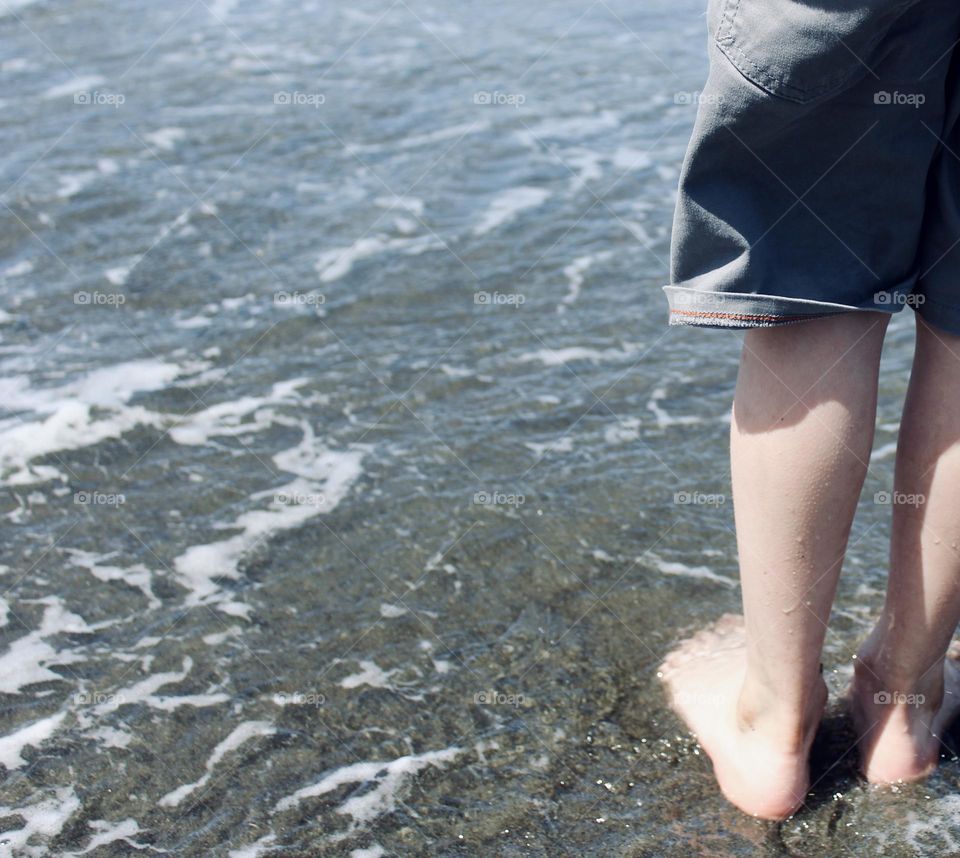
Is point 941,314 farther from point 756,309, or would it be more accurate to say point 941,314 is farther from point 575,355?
point 575,355

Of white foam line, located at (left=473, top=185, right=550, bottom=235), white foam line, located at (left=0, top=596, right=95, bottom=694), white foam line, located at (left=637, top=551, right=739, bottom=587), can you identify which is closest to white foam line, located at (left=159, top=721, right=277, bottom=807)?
white foam line, located at (left=0, top=596, right=95, bottom=694)

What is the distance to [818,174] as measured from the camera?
1.64 meters

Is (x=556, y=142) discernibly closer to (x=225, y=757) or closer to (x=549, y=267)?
(x=549, y=267)

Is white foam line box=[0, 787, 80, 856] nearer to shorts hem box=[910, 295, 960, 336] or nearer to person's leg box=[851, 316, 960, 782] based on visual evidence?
person's leg box=[851, 316, 960, 782]

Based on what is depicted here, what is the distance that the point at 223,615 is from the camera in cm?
247

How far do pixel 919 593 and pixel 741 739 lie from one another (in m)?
0.42

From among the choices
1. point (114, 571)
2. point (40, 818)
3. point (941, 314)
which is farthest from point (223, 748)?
point (941, 314)

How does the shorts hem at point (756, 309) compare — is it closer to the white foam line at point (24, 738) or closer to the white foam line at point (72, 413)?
the white foam line at point (24, 738)

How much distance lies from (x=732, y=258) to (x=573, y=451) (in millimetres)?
1390

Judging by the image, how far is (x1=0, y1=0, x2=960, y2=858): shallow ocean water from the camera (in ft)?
6.61

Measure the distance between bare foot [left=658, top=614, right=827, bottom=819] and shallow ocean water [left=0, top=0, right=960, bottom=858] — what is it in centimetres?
4

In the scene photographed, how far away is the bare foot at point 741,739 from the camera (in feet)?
6.42

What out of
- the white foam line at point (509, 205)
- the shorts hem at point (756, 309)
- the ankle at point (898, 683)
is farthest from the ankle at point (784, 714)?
the white foam line at point (509, 205)

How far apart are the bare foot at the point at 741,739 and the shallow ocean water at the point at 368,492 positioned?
4 cm
